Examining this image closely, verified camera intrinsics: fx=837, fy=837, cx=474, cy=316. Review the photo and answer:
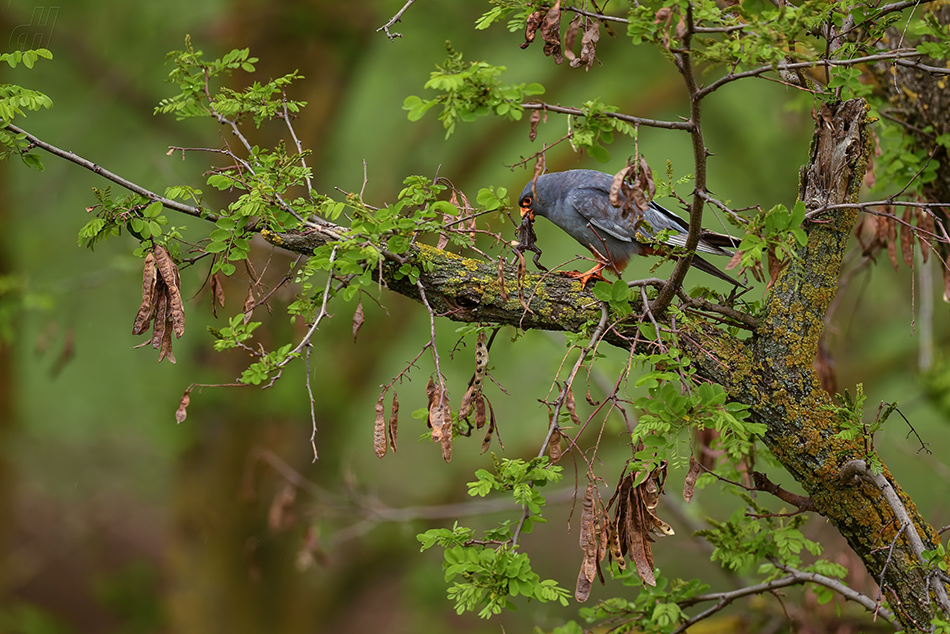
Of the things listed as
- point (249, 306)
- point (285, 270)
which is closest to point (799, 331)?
point (249, 306)

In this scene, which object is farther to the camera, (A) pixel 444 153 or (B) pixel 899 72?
(A) pixel 444 153

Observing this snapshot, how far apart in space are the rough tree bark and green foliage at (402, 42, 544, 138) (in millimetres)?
610

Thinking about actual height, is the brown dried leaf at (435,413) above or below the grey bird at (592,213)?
below

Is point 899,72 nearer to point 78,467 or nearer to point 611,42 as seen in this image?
point 611,42

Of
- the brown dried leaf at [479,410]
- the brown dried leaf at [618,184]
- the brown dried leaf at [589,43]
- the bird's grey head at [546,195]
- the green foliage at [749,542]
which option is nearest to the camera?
the brown dried leaf at [618,184]

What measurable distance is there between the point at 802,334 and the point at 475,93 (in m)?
1.38

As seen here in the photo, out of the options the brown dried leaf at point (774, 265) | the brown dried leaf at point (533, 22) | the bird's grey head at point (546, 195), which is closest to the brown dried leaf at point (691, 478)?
the brown dried leaf at point (774, 265)

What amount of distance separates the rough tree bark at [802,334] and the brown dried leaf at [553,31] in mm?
725

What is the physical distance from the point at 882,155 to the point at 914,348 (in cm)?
402

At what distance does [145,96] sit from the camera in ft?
24.5

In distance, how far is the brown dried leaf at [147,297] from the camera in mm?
2465

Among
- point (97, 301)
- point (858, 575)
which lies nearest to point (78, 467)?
point (97, 301)

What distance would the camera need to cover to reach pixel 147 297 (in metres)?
2.47

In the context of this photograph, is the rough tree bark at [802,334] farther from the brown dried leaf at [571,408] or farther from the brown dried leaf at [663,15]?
the brown dried leaf at [663,15]
